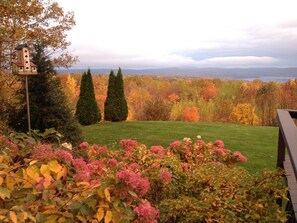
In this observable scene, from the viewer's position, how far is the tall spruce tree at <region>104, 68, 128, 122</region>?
16219 mm

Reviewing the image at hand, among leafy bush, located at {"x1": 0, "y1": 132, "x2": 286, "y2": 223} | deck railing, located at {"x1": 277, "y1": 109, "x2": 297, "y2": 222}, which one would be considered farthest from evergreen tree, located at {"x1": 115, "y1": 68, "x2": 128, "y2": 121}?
deck railing, located at {"x1": 277, "y1": 109, "x2": 297, "y2": 222}

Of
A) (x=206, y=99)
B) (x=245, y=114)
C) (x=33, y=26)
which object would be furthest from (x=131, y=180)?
(x=206, y=99)

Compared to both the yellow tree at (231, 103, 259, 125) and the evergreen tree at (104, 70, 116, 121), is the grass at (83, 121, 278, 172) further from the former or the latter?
the yellow tree at (231, 103, 259, 125)

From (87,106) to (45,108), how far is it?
9031mm

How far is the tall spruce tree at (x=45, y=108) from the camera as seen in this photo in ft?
22.2

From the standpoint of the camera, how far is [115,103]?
16.5 meters

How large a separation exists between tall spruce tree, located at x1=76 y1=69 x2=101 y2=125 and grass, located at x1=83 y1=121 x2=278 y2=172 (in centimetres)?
157

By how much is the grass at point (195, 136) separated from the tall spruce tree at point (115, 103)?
4.81ft

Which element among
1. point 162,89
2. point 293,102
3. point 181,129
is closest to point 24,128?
point 181,129

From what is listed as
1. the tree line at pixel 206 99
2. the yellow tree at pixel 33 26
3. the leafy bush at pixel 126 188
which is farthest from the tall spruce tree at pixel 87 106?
the leafy bush at pixel 126 188

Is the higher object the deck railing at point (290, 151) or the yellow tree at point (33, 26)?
the yellow tree at point (33, 26)

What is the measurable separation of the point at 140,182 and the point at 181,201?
1.40 meters

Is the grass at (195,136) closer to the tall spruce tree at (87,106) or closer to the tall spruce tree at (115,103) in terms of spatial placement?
the tall spruce tree at (115,103)

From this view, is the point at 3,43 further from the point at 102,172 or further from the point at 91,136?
the point at 102,172
